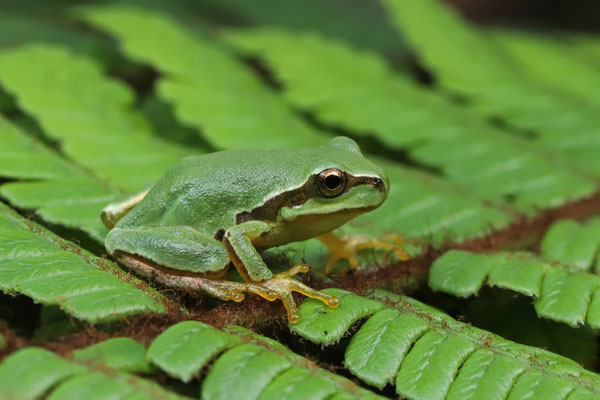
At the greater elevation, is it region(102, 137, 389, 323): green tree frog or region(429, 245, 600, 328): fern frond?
region(102, 137, 389, 323): green tree frog

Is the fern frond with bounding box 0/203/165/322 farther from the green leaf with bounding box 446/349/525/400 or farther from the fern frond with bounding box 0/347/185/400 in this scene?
the green leaf with bounding box 446/349/525/400

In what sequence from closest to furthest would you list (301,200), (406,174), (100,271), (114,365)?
(114,365), (100,271), (301,200), (406,174)

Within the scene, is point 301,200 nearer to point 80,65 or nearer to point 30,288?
point 30,288

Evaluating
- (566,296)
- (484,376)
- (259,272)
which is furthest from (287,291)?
(566,296)

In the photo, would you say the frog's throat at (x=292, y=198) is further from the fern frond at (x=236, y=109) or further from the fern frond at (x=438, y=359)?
the fern frond at (x=236, y=109)

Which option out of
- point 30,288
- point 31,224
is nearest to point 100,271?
point 30,288

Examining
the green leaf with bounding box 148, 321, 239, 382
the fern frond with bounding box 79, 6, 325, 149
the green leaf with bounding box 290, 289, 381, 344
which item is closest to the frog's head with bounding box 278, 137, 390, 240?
the green leaf with bounding box 290, 289, 381, 344
